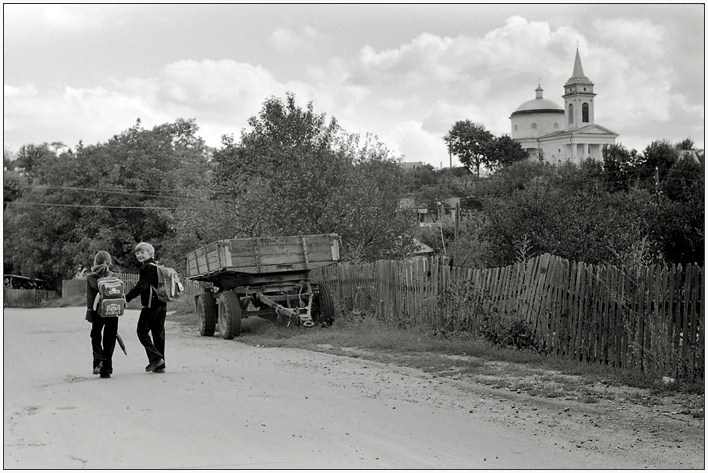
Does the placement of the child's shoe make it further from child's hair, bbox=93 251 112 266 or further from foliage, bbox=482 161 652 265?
foliage, bbox=482 161 652 265

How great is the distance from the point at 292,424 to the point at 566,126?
439 feet

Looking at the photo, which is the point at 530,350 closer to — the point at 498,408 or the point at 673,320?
the point at 673,320

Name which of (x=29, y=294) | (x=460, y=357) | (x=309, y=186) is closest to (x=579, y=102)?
(x=29, y=294)

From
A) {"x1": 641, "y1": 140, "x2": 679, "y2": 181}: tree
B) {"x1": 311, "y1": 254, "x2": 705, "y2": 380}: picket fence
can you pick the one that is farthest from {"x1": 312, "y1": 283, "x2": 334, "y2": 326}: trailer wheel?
{"x1": 641, "y1": 140, "x2": 679, "y2": 181}: tree

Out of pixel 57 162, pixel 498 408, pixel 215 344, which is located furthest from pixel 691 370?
pixel 57 162

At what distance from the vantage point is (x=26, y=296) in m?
64.4

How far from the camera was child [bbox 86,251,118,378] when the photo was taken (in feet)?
39.2

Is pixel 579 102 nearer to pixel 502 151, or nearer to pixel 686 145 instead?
pixel 502 151

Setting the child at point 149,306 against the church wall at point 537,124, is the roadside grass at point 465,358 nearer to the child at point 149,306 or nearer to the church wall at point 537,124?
the child at point 149,306

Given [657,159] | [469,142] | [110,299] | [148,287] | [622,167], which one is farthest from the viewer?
[469,142]

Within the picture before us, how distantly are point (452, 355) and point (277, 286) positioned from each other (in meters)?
5.99

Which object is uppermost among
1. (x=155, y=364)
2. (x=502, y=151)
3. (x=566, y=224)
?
(x=502, y=151)

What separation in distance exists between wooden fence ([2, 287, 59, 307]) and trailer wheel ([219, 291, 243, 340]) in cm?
4624

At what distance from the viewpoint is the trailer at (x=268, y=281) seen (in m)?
18.6
